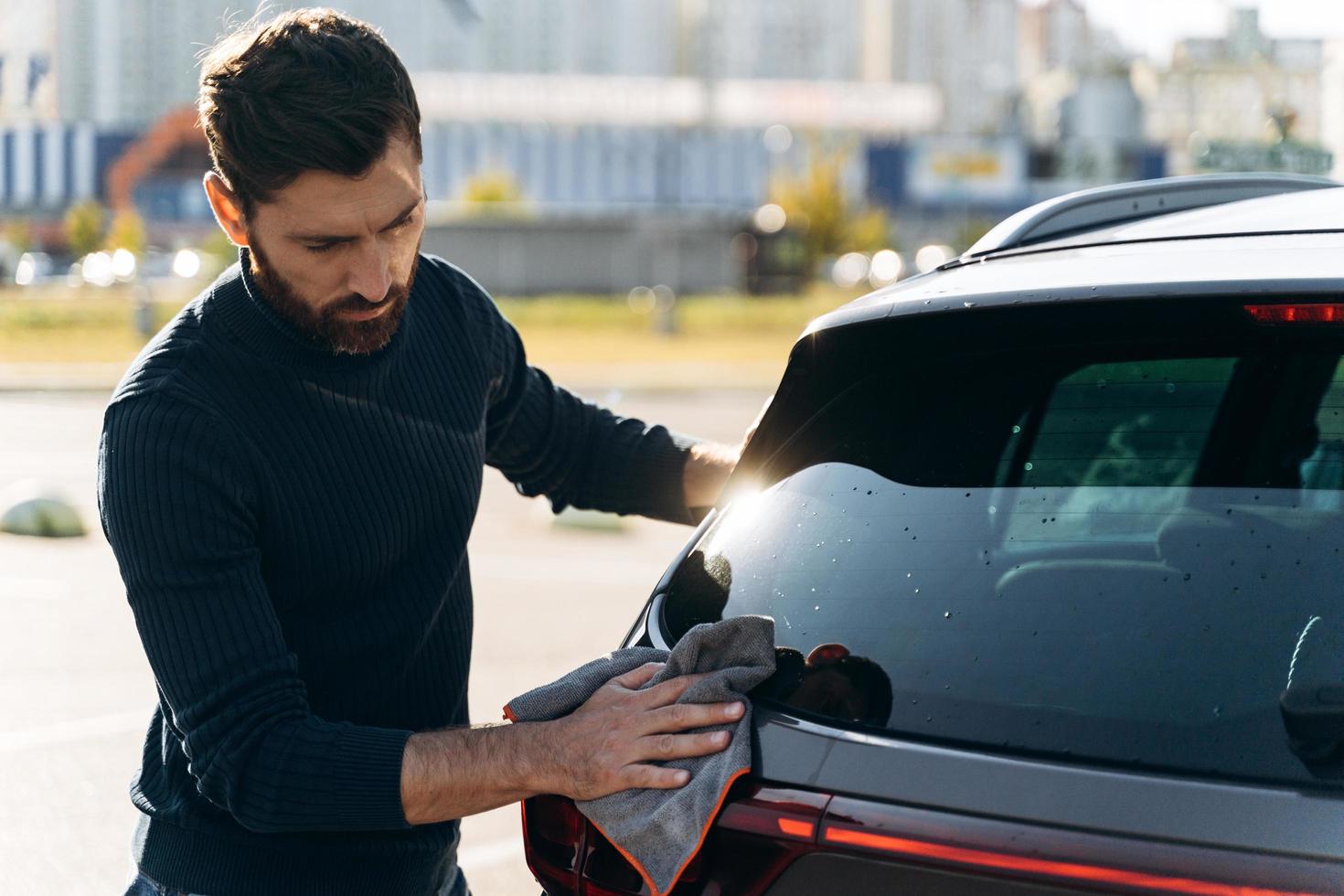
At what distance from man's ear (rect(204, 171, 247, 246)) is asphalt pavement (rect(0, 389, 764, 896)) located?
1.29 metres

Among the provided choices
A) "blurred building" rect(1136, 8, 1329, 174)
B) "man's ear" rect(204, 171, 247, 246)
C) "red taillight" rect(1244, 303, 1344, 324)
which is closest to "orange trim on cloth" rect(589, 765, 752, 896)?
"red taillight" rect(1244, 303, 1344, 324)

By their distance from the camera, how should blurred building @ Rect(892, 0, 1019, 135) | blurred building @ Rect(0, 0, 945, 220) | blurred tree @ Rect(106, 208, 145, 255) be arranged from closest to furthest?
1. blurred tree @ Rect(106, 208, 145, 255)
2. blurred building @ Rect(0, 0, 945, 220)
3. blurred building @ Rect(892, 0, 1019, 135)

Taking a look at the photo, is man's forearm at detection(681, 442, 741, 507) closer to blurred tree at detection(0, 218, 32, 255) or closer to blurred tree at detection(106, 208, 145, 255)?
blurred tree at detection(106, 208, 145, 255)

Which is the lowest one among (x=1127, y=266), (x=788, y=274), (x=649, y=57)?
(x=788, y=274)

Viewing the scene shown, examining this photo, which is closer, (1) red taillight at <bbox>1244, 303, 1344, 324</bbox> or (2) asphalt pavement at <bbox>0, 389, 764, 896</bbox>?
(1) red taillight at <bbox>1244, 303, 1344, 324</bbox>

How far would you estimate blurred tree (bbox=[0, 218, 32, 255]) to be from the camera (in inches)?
2771

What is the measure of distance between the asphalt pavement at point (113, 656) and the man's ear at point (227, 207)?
1288 mm

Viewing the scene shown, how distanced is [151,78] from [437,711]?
294 feet

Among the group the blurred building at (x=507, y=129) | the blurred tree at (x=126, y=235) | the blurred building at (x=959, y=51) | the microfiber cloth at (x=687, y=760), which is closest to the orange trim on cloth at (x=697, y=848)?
the microfiber cloth at (x=687, y=760)

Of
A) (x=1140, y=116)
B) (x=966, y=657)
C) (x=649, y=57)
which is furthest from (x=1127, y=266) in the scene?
(x=649, y=57)

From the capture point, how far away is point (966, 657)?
5.52 ft

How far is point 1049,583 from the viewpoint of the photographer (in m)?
1.74

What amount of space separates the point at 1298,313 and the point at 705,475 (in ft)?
4.02

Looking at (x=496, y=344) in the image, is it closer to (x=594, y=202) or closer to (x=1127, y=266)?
(x=1127, y=266)
